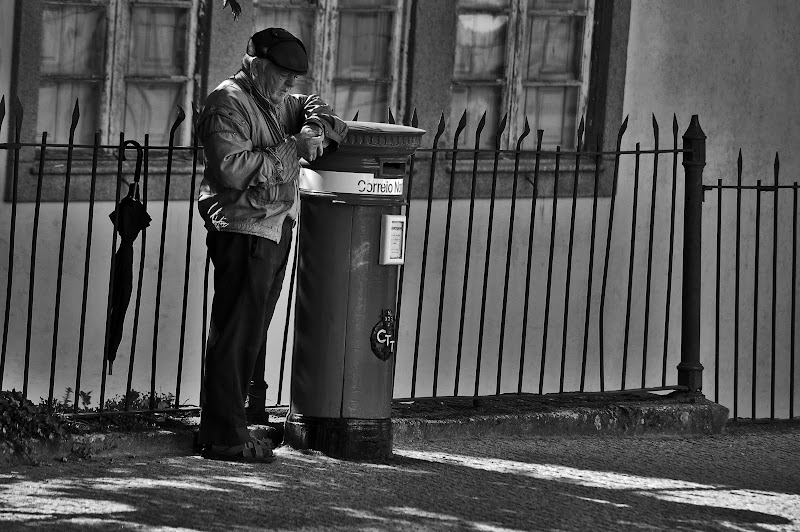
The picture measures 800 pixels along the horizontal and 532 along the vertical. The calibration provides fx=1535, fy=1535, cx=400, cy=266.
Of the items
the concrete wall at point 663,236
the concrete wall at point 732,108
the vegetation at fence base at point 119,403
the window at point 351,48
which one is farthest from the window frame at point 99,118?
the concrete wall at point 732,108

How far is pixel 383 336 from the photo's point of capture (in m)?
6.73

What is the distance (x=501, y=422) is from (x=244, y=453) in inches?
61.8

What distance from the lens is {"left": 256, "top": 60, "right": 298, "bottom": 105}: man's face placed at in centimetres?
632

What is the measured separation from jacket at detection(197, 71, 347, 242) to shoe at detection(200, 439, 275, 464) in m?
0.91

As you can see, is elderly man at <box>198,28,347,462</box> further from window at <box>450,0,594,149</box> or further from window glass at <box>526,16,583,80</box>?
window glass at <box>526,16,583,80</box>

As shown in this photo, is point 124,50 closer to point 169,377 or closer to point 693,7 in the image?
point 169,377

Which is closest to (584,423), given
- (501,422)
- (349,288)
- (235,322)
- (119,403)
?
(501,422)

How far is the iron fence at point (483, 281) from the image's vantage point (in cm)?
834

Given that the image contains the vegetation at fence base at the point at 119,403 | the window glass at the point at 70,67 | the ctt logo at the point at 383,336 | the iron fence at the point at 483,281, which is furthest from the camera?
the window glass at the point at 70,67

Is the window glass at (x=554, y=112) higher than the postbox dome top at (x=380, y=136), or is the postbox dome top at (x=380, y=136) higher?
the window glass at (x=554, y=112)

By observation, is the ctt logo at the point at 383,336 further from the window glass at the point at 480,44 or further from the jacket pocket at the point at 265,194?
the window glass at the point at 480,44

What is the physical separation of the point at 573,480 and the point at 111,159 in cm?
341

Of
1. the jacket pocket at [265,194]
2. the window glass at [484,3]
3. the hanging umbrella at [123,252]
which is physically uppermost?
the window glass at [484,3]

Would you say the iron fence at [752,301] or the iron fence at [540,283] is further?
the iron fence at [752,301]
